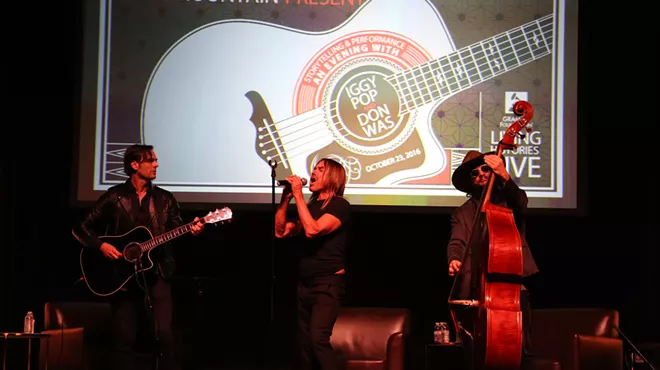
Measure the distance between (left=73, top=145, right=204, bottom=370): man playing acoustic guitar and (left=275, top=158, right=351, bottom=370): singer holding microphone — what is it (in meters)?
0.73

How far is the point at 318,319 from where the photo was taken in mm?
4539

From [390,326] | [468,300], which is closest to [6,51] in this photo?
[390,326]

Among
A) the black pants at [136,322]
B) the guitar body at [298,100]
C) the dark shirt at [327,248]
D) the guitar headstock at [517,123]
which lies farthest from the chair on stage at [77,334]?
the guitar headstock at [517,123]

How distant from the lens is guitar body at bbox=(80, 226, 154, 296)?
4.93 metres

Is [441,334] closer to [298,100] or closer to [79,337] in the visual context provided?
[298,100]

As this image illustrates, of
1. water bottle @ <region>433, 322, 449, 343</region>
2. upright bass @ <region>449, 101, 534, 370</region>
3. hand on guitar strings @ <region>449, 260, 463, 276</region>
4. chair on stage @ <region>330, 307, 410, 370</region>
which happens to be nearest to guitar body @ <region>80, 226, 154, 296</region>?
chair on stage @ <region>330, 307, 410, 370</region>

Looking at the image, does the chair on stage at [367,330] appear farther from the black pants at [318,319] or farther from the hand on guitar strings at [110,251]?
the hand on guitar strings at [110,251]

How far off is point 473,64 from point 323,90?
1.04 meters

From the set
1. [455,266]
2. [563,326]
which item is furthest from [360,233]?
[455,266]

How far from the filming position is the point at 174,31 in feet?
19.7

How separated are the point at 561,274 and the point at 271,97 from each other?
240 cm

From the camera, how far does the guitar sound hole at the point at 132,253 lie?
4941 mm

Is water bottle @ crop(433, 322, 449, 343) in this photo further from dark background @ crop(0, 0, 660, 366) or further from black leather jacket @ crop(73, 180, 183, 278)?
black leather jacket @ crop(73, 180, 183, 278)

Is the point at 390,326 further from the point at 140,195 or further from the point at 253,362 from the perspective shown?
the point at 140,195
